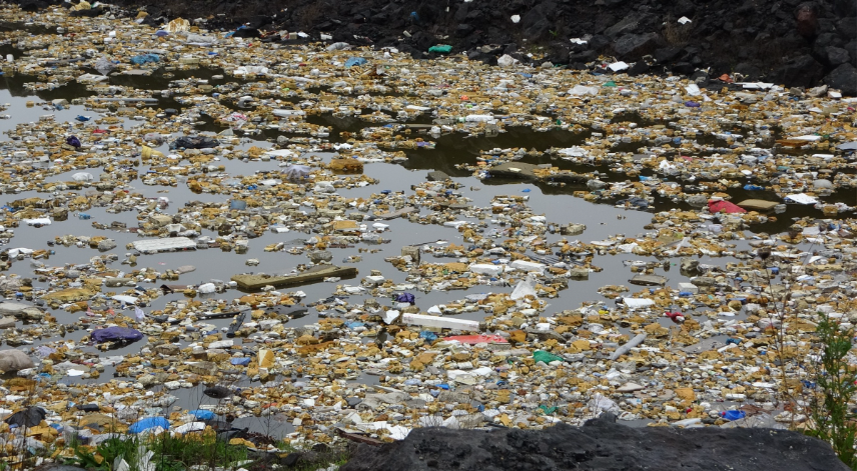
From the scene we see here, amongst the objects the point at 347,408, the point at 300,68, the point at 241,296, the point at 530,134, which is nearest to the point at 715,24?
the point at 530,134

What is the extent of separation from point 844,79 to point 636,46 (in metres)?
2.61

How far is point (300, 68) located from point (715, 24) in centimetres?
557

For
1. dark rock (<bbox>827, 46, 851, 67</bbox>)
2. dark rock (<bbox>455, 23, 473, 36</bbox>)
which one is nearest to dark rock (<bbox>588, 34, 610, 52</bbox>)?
dark rock (<bbox>455, 23, 473, 36</bbox>)

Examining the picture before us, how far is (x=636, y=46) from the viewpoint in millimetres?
11062

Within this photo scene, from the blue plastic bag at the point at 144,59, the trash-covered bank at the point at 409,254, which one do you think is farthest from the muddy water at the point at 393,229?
the blue plastic bag at the point at 144,59

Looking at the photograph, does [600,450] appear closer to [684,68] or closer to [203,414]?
[203,414]

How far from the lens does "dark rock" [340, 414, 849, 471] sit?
6.94 feet

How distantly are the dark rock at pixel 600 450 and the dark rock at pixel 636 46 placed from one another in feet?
30.7

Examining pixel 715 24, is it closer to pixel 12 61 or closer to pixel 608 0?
pixel 608 0

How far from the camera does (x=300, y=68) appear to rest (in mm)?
11000

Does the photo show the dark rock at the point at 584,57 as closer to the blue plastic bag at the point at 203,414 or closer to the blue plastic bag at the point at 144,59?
the blue plastic bag at the point at 144,59

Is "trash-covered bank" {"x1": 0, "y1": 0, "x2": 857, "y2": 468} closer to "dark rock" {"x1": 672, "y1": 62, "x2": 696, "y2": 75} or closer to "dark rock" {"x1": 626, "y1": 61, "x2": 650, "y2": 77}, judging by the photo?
"dark rock" {"x1": 672, "y1": 62, "x2": 696, "y2": 75}

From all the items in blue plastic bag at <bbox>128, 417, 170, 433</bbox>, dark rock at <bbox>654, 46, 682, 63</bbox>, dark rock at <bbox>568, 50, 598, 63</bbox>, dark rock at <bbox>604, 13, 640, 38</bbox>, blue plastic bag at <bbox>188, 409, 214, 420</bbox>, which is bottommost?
blue plastic bag at <bbox>188, 409, 214, 420</bbox>

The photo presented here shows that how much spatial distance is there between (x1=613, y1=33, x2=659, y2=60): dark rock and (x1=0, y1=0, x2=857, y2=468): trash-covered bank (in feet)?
4.32
